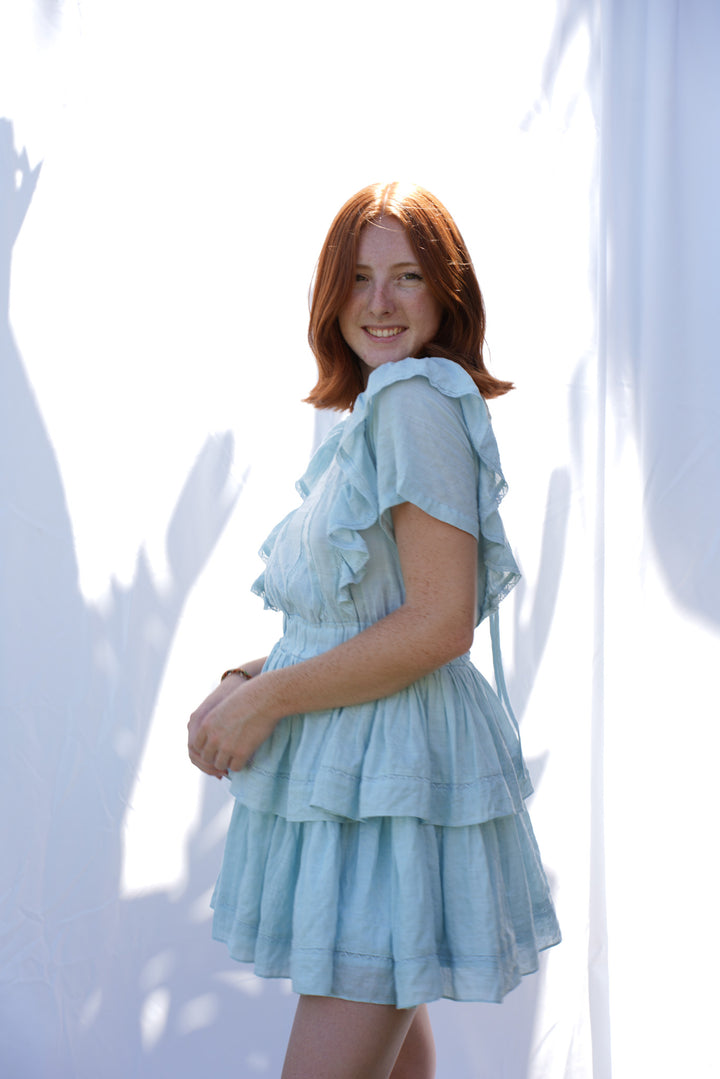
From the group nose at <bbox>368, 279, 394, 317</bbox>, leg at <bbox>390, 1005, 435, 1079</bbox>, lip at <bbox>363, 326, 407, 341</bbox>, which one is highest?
nose at <bbox>368, 279, 394, 317</bbox>

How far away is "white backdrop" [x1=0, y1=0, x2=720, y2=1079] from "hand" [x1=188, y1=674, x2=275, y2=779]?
Result: 25.0 inches

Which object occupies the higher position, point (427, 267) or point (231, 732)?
point (427, 267)

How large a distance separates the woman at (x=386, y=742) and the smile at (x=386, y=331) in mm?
19

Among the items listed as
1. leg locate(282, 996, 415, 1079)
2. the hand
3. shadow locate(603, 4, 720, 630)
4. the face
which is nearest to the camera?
leg locate(282, 996, 415, 1079)

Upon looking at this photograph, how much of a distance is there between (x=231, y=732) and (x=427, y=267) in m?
0.61

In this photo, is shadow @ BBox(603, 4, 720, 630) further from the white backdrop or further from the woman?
the woman

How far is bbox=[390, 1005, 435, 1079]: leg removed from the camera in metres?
1.21

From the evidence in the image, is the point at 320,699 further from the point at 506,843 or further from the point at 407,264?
the point at 407,264

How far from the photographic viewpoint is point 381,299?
1.13 meters

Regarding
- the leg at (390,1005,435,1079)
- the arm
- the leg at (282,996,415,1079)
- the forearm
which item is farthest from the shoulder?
the leg at (390,1005,435,1079)

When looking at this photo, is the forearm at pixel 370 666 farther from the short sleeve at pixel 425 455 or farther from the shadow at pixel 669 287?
the shadow at pixel 669 287

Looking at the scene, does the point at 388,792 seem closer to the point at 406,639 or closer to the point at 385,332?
the point at 406,639

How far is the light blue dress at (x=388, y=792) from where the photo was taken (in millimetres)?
932

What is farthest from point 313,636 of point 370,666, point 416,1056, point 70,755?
point 70,755
